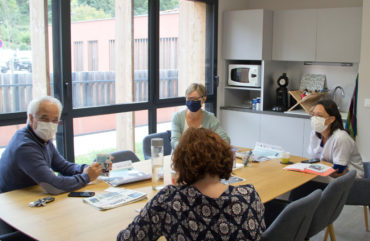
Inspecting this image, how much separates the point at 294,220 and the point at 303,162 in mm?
1337

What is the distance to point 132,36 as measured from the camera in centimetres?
466

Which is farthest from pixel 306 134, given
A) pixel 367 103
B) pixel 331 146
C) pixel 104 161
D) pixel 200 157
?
pixel 200 157

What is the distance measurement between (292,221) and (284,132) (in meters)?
3.26

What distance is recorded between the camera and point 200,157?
1735mm

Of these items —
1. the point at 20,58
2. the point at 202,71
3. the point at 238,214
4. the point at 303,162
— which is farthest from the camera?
the point at 202,71

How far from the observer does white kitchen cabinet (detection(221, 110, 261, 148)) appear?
18.0 feet

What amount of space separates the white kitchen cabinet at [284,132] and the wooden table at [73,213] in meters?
2.27

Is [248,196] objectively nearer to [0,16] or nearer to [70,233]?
[70,233]

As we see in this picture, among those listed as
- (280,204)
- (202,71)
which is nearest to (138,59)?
(202,71)

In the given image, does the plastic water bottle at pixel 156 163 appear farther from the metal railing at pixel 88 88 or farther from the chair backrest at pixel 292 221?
the metal railing at pixel 88 88

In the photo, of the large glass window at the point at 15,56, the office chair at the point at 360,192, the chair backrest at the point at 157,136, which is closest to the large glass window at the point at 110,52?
the large glass window at the point at 15,56

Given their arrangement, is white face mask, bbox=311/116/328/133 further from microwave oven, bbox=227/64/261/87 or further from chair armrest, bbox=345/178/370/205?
microwave oven, bbox=227/64/261/87

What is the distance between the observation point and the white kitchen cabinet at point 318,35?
4.84 metres

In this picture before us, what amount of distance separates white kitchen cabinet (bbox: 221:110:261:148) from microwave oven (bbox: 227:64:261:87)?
0.38m
